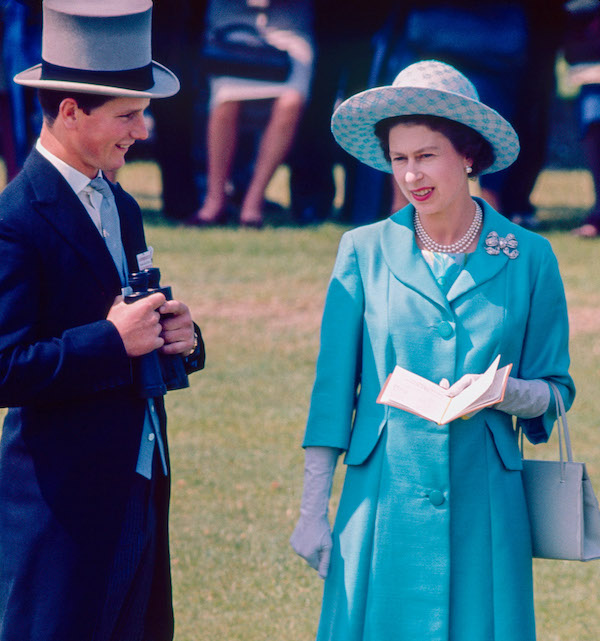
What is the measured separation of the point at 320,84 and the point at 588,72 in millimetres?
2425

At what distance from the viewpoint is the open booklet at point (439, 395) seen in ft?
9.46

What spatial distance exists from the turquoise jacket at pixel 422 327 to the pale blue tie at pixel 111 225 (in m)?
0.55

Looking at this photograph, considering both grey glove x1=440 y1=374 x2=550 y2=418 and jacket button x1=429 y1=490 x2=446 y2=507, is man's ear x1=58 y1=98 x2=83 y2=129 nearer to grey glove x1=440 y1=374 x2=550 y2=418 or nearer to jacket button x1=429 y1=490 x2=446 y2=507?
grey glove x1=440 y1=374 x2=550 y2=418

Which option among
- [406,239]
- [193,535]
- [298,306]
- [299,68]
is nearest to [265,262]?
[298,306]

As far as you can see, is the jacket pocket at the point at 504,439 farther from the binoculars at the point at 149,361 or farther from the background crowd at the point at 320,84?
the background crowd at the point at 320,84

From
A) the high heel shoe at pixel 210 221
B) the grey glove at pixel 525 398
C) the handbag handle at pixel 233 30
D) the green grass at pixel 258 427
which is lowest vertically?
the high heel shoe at pixel 210 221

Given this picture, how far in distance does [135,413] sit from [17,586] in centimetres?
51

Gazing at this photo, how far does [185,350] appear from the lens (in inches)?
121

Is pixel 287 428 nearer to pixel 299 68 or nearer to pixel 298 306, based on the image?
pixel 298 306

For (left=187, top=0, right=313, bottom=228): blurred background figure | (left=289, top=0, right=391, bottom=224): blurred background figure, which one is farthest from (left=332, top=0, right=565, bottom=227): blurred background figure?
(left=187, top=0, right=313, bottom=228): blurred background figure

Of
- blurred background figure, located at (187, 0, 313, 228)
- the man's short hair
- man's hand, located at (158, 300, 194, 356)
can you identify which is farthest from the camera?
blurred background figure, located at (187, 0, 313, 228)

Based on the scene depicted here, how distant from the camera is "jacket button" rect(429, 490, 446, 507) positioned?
9.97 feet

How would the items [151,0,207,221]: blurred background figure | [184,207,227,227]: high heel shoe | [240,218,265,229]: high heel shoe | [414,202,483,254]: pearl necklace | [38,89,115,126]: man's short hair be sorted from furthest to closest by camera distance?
[151,0,207,221]: blurred background figure, [184,207,227,227]: high heel shoe, [240,218,265,229]: high heel shoe, [414,202,483,254]: pearl necklace, [38,89,115,126]: man's short hair

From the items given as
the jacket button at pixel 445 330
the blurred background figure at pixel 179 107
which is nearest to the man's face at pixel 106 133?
the jacket button at pixel 445 330
